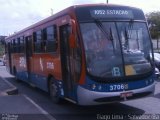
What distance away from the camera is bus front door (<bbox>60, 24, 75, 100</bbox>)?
9.91m

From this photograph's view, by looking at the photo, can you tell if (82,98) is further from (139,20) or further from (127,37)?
(139,20)

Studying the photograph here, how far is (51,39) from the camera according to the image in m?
11.7

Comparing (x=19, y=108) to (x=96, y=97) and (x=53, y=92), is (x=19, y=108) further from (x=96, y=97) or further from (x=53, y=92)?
(x=96, y=97)

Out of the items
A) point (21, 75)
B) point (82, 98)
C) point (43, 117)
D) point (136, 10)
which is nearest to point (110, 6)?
point (136, 10)

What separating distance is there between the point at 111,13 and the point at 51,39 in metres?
2.79

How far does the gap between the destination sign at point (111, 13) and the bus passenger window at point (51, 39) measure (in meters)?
2.16

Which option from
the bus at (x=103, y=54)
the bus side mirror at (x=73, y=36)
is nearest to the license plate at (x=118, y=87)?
the bus at (x=103, y=54)

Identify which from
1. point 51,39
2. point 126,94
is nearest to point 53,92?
point 51,39

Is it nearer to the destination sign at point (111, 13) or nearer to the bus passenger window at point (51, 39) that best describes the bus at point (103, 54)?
the destination sign at point (111, 13)

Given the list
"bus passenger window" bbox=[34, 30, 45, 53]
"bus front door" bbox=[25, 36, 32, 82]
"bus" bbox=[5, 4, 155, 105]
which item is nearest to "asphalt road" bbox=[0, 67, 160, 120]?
"bus" bbox=[5, 4, 155, 105]

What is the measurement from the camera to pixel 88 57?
8.99 meters

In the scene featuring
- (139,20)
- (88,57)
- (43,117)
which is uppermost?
(139,20)

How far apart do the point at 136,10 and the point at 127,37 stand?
1009mm

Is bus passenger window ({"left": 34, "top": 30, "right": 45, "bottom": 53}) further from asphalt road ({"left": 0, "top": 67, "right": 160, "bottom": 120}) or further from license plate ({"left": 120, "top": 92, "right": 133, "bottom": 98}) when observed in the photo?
license plate ({"left": 120, "top": 92, "right": 133, "bottom": 98})
